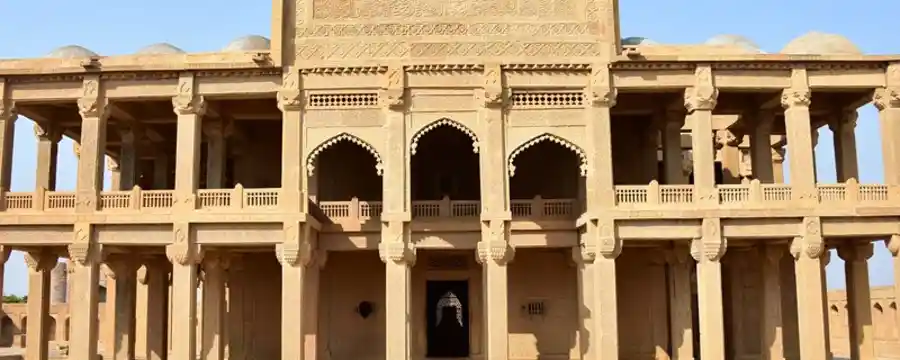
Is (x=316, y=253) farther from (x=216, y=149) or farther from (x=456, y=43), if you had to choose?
(x=456, y=43)

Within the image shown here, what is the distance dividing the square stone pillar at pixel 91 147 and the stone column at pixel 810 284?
720 inches

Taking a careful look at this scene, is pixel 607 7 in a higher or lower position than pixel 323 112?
higher

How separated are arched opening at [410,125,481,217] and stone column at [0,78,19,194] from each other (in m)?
11.6

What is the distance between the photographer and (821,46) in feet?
76.0

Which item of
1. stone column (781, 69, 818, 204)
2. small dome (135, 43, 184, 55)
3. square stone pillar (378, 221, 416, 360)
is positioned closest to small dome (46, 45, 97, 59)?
small dome (135, 43, 184, 55)

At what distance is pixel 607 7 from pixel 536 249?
25.1 feet

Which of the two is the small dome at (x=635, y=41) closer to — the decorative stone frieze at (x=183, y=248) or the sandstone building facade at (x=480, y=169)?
the sandstone building facade at (x=480, y=169)

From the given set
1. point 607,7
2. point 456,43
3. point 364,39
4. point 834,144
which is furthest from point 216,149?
point 834,144

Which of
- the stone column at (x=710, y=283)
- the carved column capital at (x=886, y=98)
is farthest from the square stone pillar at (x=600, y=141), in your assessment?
the carved column capital at (x=886, y=98)

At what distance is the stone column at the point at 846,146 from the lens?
2453 cm

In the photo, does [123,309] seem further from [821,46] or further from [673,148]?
[821,46]

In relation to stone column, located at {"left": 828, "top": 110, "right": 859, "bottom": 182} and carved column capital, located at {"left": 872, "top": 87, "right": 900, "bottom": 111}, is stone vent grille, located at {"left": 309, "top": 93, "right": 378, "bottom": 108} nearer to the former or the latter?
carved column capital, located at {"left": 872, "top": 87, "right": 900, "bottom": 111}

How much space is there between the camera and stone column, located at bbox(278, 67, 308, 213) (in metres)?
21.6

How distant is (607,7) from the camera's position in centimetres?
2277
